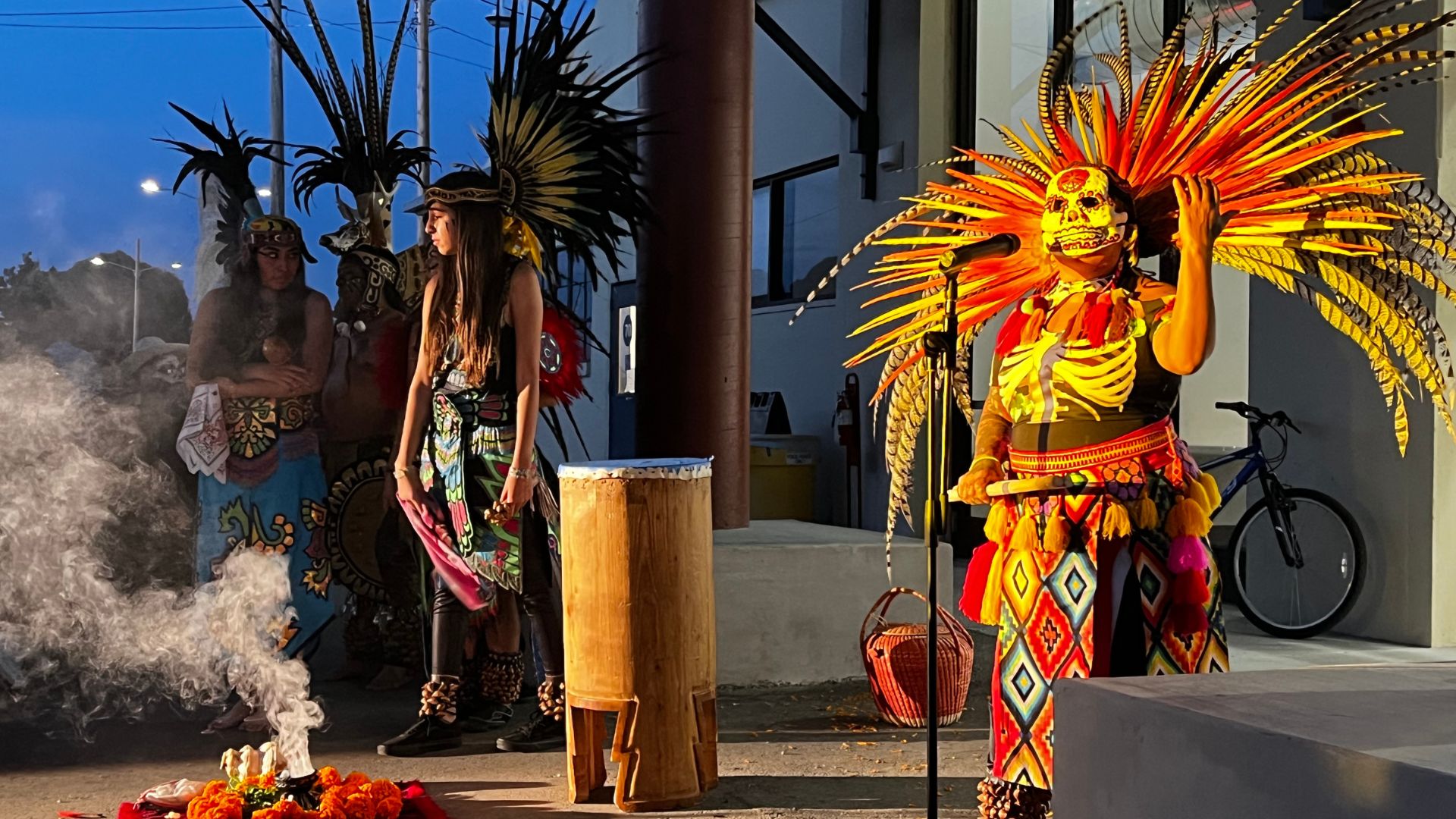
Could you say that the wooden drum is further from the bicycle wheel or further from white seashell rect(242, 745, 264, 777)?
the bicycle wheel

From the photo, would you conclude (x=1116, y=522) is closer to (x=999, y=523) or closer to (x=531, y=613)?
(x=999, y=523)

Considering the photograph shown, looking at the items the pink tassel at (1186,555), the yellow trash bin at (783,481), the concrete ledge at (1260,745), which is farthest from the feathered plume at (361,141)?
the yellow trash bin at (783,481)

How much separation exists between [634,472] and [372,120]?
2.36m

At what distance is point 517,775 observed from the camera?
13.6 feet

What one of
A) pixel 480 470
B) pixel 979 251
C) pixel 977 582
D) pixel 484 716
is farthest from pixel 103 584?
pixel 979 251

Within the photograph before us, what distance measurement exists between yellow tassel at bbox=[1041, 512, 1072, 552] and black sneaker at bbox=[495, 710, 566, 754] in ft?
6.45

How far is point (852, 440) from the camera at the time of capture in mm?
10125

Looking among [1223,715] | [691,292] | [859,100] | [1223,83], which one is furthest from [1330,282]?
[859,100]

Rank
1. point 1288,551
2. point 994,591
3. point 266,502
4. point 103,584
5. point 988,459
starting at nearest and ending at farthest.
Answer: point 994,591 < point 988,459 < point 266,502 < point 103,584 < point 1288,551

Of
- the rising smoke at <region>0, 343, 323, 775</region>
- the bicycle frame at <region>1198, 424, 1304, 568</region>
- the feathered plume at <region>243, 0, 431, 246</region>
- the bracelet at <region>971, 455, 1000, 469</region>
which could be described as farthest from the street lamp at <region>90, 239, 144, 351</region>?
the bicycle frame at <region>1198, 424, 1304, 568</region>

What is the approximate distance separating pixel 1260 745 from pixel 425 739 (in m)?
3.27

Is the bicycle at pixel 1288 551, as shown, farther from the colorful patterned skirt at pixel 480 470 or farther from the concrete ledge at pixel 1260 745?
the concrete ledge at pixel 1260 745

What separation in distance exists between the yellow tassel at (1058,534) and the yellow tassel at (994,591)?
0.17 m

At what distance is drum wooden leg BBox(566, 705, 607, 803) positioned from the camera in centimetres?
384
